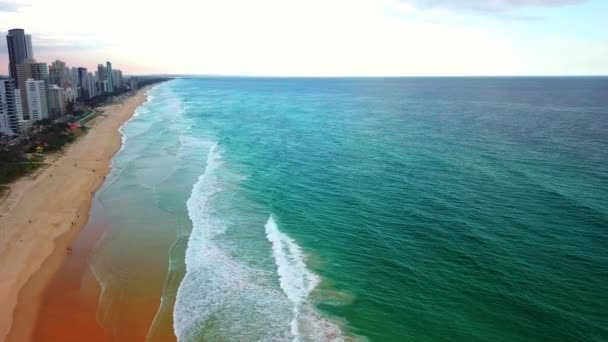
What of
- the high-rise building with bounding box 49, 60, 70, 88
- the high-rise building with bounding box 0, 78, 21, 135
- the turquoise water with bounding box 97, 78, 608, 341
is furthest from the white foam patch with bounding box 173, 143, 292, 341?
the high-rise building with bounding box 49, 60, 70, 88

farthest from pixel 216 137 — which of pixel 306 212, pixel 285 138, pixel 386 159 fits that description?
pixel 306 212

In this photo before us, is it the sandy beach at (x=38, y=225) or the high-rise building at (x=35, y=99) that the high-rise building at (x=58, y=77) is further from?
the sandy beach at (x=38, y=225)

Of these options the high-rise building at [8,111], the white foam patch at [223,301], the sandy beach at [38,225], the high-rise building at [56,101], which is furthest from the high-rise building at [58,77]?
the white foam patch at [223,301]

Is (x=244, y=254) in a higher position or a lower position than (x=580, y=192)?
lower

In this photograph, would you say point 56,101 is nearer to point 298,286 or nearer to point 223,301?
point 223,301

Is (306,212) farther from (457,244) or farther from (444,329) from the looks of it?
(444,329)

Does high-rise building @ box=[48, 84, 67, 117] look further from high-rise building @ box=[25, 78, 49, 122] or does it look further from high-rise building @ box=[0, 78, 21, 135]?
high-rise building @ box=[0, 78, 21, 135]
